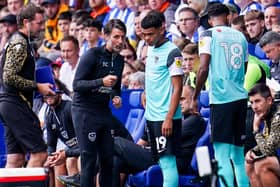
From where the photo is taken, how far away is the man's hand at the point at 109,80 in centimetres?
1157

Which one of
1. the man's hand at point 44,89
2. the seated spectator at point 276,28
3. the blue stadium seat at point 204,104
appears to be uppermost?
the seated spectator at point 276,28

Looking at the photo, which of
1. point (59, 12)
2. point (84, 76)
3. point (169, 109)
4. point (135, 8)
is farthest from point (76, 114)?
point (59, 12)

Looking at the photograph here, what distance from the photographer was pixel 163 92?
11.5m

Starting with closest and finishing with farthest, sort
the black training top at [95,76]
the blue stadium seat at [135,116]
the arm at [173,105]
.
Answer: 1. the arm at [173,105]
2. the black training top at [95,76]
3. the blue stadium seat at [135,116]

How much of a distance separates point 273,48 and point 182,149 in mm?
1677

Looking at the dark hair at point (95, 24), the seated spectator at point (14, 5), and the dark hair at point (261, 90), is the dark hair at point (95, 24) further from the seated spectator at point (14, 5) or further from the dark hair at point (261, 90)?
the dark hair at point (261, 90)

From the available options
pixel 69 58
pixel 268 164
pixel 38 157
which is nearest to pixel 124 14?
pixel 69 58

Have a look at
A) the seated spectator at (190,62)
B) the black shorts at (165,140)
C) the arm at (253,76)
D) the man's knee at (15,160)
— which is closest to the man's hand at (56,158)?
the man's knee at (15,160)

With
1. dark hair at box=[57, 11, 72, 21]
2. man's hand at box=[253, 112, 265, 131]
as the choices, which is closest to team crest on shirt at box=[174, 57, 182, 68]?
man's hand at box=[253, 112, 265, 131]

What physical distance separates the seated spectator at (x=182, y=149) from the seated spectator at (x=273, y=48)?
104 centimetres

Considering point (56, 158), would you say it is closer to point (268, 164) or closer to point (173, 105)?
point (173, 105)

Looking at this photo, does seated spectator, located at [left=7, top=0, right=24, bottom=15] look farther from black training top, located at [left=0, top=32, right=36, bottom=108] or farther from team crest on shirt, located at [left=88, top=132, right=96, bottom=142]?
team crest on shirt, located at [left=88, top=132, right=96, bottom=142]

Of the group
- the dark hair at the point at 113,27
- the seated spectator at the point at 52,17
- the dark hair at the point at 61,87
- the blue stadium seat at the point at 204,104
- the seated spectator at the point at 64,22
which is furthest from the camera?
the seated spectator at the point at 52,17

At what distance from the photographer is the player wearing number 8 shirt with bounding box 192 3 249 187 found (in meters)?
11.1
